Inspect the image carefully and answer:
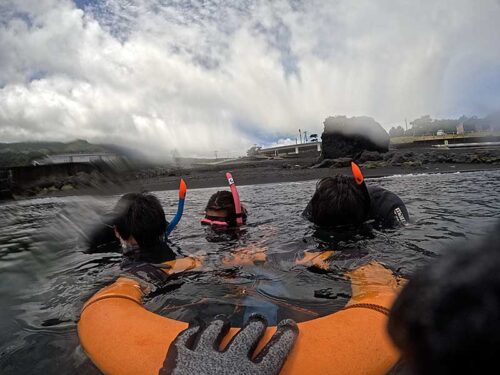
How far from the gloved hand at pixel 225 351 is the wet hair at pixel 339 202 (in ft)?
7.29

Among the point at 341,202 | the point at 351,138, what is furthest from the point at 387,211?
the point at 351,138

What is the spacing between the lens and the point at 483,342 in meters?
0.45

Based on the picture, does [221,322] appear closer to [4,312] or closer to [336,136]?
[4,312]

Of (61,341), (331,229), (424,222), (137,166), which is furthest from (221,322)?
(424,222)

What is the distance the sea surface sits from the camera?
2162 mm

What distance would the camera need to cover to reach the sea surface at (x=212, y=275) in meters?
2.16

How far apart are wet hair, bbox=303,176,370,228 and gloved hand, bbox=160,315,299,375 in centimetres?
222

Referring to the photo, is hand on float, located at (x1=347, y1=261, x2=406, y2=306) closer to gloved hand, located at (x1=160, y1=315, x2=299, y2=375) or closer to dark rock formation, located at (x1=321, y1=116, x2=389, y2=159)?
gloved hand, located at (x1=160, y1=315, x2=299, y2=375)

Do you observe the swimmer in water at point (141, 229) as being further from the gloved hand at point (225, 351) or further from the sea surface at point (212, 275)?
the gloved hand at point (225, 351)

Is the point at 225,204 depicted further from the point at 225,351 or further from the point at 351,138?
the point at 351,138

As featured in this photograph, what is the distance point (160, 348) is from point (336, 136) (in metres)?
24.2

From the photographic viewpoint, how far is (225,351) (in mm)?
1239

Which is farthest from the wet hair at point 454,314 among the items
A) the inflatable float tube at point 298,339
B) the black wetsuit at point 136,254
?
the black wetsuit at point 136,254

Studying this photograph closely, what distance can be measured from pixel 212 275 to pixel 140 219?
A: 33.5 inches
